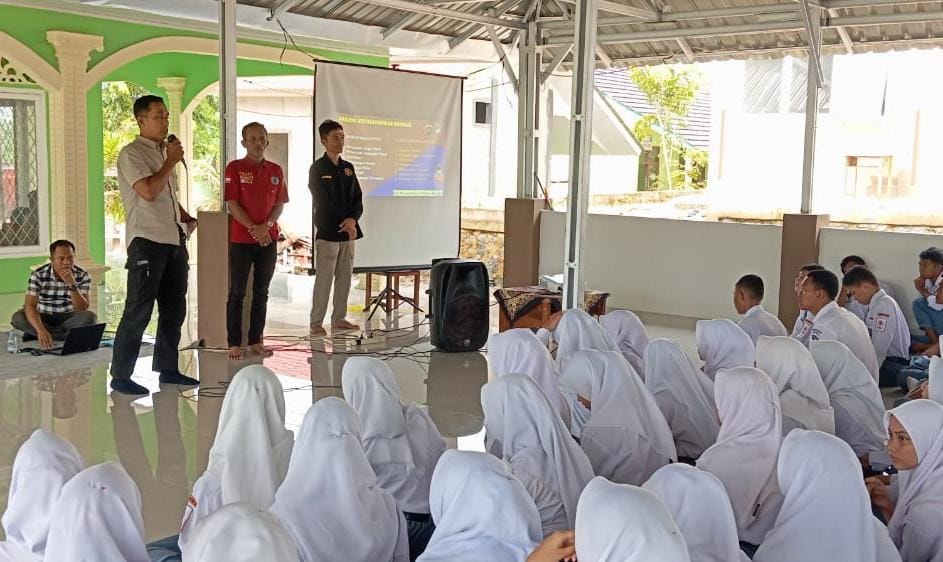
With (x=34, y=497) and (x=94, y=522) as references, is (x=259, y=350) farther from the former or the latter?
(x=94, y=522)

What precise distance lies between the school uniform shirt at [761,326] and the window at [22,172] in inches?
266

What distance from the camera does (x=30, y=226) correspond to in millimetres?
9383

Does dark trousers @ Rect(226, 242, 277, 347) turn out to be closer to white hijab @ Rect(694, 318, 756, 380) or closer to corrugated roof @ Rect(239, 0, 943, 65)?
corrugated roof @ Rect(239, 0, 943, 65)

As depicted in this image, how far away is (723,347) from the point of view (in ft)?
15.0

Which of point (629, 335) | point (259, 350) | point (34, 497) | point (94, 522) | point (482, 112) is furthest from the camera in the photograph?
point (482, 112)

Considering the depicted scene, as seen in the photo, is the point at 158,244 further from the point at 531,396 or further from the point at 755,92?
Result: the point at 755,92

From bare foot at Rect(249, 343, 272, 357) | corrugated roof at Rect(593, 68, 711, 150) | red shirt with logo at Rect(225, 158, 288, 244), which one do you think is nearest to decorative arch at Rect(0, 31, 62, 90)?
red shirt with logo at Rect(225, 158, 288, 244)

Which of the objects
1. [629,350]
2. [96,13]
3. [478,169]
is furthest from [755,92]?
[629,350]

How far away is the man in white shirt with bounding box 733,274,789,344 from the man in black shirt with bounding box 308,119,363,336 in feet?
9.68

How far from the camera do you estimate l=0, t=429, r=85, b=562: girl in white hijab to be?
243 cm

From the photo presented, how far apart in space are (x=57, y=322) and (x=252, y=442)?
165 inches

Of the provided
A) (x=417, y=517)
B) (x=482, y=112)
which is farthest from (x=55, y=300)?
(x=482, y=112)

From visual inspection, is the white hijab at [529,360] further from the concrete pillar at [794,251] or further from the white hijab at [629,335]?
the concrete pillar at [794,251]

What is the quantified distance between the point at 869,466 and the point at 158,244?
352 centimetres
